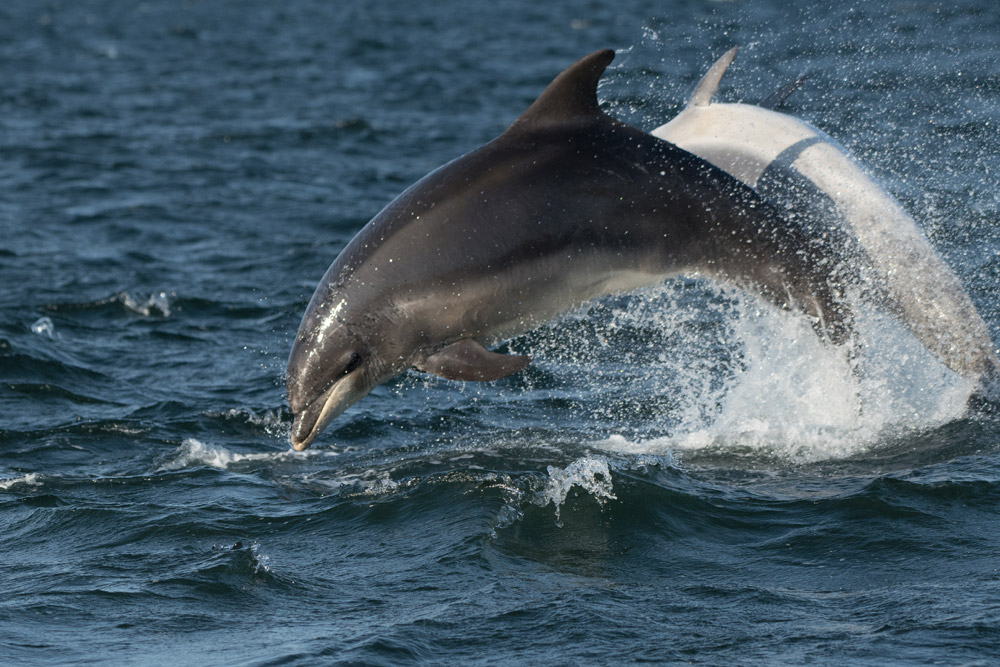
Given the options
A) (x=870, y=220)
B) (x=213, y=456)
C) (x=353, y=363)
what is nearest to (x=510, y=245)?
(x=353, y=363)

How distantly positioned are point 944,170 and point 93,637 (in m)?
13.3

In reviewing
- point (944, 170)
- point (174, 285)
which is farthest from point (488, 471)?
point (944, 170)

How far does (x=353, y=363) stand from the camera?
9.42m

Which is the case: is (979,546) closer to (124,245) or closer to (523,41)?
(124,245)

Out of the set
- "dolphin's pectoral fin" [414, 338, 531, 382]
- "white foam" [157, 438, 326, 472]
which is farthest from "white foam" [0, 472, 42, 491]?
"dolphin's pectoral fin" [414, 338, 531, 382]

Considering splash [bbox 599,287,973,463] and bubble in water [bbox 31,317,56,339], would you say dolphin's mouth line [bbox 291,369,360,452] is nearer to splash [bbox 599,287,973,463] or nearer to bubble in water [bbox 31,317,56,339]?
splash [bbox 599,287,973,463]

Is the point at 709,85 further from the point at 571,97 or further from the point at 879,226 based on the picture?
the point at 571,97

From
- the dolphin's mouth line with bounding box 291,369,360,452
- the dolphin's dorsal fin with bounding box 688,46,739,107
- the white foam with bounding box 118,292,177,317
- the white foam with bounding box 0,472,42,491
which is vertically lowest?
the white foam with bounding box 0,472,42,491


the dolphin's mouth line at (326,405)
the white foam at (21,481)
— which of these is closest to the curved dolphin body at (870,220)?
the dolphin's mouth line at (326,405)

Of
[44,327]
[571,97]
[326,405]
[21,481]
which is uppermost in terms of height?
[571,97]

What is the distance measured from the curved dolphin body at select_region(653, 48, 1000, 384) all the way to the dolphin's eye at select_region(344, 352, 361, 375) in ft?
10.8

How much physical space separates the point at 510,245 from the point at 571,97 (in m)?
1.14

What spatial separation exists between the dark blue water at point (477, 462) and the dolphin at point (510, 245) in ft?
2.45

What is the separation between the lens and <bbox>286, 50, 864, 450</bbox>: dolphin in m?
9.34
